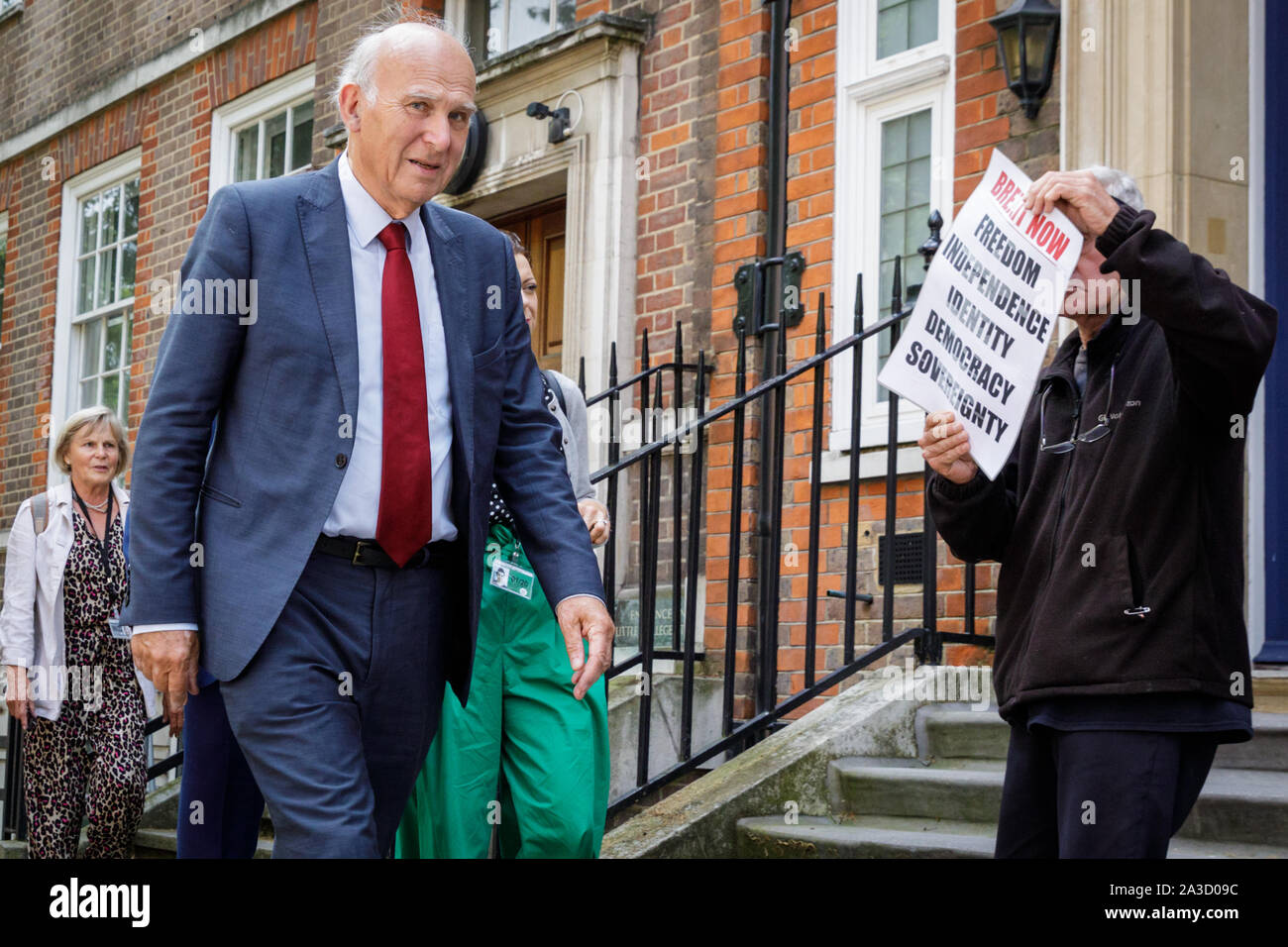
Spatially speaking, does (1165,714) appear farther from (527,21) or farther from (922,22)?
(527,21)

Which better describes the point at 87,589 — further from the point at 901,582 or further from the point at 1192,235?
the point at 1192,235

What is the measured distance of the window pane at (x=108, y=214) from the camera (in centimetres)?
1256

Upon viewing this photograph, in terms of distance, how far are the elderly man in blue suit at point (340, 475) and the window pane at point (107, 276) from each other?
10090 mm

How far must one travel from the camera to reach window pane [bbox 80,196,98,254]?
12.9 m

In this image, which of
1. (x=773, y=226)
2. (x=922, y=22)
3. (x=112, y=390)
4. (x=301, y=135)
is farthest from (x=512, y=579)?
(x=112, y=390)

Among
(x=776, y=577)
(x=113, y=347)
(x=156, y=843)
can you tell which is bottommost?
(x=156, y=843)

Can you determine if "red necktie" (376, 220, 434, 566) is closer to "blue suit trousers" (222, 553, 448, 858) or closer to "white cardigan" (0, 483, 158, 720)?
"blue suit trousers" (222, 553, 448, 858)

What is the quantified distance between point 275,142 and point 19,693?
594cm

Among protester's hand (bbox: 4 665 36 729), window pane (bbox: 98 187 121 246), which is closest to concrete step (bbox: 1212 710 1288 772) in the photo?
protester's hand (bbox: 4 665 36 729)

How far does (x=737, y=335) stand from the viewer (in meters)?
7.09

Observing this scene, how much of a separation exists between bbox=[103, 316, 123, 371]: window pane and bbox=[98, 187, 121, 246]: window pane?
2.05ft

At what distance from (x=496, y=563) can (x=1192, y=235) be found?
2669 millimetres

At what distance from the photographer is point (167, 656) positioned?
8.89 feet

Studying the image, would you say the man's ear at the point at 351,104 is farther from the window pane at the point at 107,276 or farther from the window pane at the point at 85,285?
the window pane at the point at 85,285
